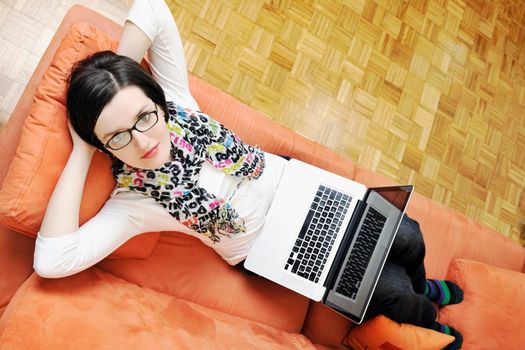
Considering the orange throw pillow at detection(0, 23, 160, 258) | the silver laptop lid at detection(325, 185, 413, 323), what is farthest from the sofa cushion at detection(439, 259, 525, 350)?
the orange throw pillow at detection(0, 23, 160, 258)

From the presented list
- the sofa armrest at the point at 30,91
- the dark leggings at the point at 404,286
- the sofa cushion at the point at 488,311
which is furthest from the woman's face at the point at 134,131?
the sofa cushion at the point at 488,311

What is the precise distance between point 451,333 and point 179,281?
116cm

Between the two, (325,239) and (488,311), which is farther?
(488,311)

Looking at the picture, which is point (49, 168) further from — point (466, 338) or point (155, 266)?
point (466, 338)

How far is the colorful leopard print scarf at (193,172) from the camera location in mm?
1225

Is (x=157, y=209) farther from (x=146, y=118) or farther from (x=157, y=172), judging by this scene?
(x=146, y=118)

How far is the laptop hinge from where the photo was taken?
153 cm

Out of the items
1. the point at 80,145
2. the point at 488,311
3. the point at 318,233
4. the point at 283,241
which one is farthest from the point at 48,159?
the point at 488,311

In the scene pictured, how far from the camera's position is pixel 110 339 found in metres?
1.09

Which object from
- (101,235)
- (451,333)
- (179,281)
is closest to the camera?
(101,235)

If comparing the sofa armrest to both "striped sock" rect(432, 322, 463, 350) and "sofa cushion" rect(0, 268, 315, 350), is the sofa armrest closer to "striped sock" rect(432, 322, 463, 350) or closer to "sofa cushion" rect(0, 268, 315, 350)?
"sofa cushion" rect(0, 268, 315, 350)

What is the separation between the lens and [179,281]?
1.49 meters

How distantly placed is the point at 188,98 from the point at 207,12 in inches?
34.7

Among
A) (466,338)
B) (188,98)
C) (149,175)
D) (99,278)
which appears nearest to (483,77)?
(466,338)
